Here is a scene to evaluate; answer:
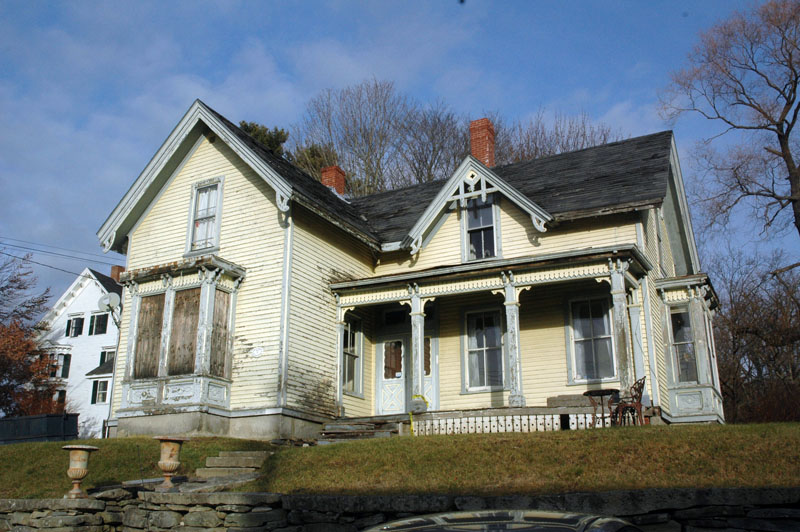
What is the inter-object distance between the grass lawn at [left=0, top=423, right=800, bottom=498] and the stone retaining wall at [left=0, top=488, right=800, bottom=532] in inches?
30.7

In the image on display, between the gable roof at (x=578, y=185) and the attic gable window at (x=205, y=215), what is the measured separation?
4.45 meters

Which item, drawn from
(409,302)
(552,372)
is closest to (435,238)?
(409,302)

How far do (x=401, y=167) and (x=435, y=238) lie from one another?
21139mm

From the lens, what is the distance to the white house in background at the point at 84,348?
133 ft

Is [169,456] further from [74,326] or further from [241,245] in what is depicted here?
[74,326]

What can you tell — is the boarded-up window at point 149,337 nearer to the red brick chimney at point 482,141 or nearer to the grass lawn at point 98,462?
the grass lawn at point 98,462

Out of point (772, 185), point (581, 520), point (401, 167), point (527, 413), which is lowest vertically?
point (581, 520)

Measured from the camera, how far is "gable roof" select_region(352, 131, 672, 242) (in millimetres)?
16984

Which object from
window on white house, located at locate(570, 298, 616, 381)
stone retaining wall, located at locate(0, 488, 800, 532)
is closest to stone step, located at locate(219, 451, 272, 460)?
stone retaining wall, located at locate(0, 488, 800, 532)

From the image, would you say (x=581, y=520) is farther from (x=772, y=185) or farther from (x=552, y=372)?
(x=772, y=185)

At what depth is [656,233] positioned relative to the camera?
18875mm

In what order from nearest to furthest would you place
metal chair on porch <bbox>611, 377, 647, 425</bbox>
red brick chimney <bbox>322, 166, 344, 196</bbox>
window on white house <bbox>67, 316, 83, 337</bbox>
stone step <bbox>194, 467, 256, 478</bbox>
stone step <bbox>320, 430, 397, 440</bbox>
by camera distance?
1. stone step <bbox>194, 467, 256, 478</bbox>
2. metal chair on porch <bbox>611, 377, 647, 425</bbox>
3. stone step <bbox>320, 430, 397, 440</bbox>
4. red brick chimney <bbox>322, 166, 344, 196</bbox>
5. window on white house <bbox>67, 316, 83, 337</bbox>

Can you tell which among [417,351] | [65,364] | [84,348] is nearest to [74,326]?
[84,348]

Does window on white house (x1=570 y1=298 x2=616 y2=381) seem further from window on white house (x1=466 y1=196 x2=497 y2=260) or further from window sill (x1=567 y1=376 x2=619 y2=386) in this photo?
window on white house (x1=466 y1=196 x2=497 y2=260)
